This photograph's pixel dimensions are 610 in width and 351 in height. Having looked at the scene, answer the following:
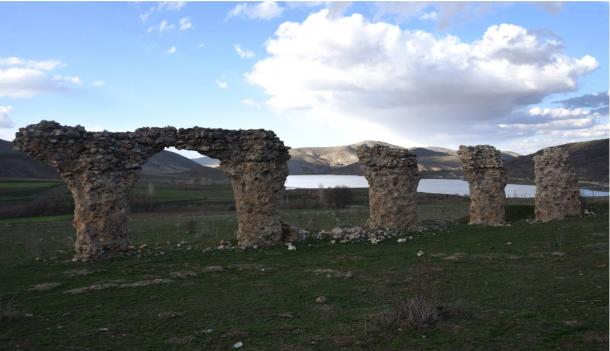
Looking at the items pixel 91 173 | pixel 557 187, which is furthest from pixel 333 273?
pixel 557 187

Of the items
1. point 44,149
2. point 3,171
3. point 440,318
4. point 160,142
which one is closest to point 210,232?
point 160,142

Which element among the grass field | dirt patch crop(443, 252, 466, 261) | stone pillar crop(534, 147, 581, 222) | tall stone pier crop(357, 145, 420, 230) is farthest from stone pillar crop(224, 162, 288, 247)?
stone pillar crop(534, 147, 581, 222)

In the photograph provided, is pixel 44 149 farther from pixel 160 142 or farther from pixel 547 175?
pixel 547 175

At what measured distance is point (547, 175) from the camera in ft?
78.8

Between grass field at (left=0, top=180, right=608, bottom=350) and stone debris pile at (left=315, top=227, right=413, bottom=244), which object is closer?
grass field at (left=0, top=180, right=608, bottom=350)

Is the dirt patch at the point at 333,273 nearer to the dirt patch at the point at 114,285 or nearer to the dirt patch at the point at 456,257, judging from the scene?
the dirt patch at the point at 456,257

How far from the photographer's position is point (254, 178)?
1775 centimetres

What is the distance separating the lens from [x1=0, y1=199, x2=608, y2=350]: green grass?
6.81 metres

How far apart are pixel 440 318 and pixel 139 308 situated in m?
5.77

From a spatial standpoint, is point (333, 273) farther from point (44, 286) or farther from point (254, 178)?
point (44, 286)

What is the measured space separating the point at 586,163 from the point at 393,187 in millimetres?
82123

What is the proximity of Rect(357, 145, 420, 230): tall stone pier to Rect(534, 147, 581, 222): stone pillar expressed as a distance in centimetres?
799

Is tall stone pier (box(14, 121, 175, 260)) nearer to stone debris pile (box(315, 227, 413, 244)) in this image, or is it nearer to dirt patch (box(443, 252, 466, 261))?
stone debris pile (box(315, 227, 413, 244))

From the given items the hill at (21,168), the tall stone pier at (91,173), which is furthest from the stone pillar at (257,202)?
the hill at (21,168)
